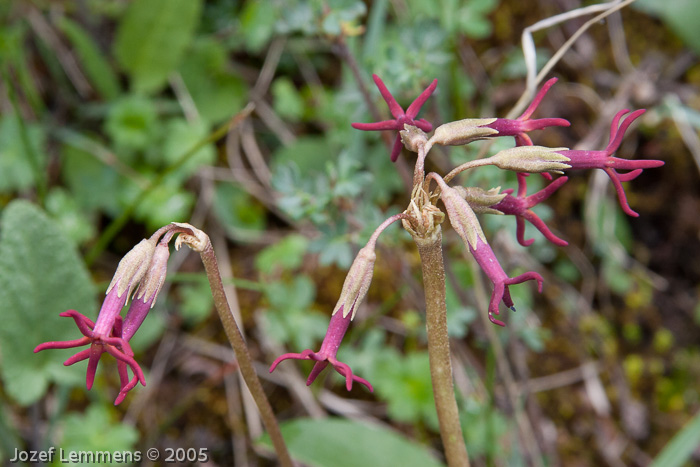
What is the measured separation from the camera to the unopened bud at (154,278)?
1.27 meters

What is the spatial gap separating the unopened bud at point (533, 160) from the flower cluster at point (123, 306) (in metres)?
0.68

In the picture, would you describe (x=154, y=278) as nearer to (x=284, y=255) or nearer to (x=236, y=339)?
(x=236, y=339)

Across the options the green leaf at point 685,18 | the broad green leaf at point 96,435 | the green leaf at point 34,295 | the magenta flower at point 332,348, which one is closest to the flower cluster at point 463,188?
the magenta flower at point 332,348

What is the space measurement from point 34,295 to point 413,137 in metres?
1.55

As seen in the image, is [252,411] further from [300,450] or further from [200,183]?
[200,183]

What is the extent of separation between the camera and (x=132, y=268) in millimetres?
1259

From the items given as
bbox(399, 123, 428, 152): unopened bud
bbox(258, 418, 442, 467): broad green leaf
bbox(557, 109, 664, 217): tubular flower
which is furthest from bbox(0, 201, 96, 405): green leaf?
bbox(557, 109, 664, 217): tubular flower

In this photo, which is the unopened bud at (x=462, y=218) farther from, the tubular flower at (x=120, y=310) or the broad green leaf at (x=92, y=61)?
the broad green leaf at (x=92, y=61)

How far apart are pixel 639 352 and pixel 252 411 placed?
6.29ft

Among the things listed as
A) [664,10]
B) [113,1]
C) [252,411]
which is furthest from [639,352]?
[113,1]

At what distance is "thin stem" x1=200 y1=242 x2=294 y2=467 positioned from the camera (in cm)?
132

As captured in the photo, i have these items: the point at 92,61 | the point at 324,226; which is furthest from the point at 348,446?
the point at 92,61

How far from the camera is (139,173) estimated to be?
10.7ft

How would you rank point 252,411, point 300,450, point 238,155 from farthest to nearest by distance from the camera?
point 238,155 < point 252,411 < point 300,450
